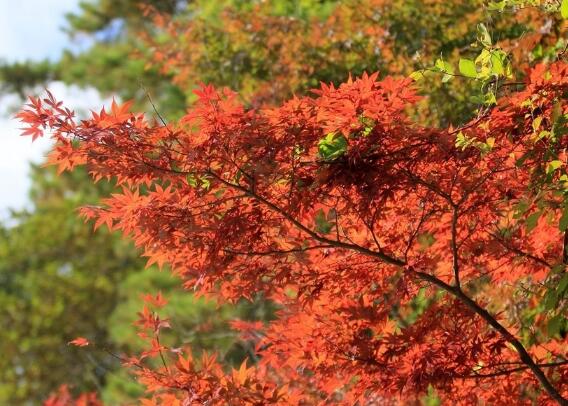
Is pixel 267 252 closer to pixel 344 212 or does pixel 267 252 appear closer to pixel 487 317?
pixel 344 212

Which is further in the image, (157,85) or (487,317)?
(157,85)

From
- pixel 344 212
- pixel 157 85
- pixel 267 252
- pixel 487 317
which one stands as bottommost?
pixel 487 317

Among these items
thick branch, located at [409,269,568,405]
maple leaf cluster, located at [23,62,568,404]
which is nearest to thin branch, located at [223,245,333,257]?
maple leaf cluster, located at [23,62,568,404]

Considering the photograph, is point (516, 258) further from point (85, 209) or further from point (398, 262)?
point (85, 209)

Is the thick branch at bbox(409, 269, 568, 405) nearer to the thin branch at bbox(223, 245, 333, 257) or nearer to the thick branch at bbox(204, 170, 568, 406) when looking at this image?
the thick branch at bbox(204, 170, 568, 406)

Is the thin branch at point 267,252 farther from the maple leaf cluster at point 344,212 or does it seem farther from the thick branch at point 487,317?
the thick branch at point 487,317

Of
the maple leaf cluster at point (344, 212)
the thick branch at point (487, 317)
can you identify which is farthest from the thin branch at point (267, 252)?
the thick branch at point (487, 317)

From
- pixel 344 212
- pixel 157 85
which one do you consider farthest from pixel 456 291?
pixel 157 85

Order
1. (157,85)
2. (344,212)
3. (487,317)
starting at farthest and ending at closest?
(157,85) < (487,317) < (344,212)

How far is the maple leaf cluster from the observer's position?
2.44 metres

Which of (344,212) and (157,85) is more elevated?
(157,85)

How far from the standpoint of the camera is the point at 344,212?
268 centimetres

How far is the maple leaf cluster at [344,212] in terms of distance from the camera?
2438mm

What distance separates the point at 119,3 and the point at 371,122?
59.7ft
